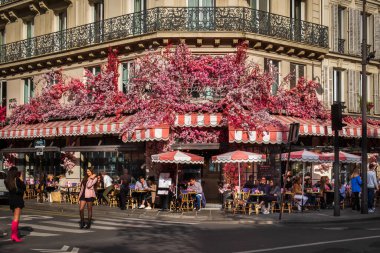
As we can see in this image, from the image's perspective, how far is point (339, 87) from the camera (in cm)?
3234

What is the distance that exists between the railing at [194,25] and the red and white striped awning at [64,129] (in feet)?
11.7

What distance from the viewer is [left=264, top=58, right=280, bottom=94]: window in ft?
92.4

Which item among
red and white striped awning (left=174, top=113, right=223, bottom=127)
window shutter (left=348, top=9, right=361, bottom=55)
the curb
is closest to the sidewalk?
the curb

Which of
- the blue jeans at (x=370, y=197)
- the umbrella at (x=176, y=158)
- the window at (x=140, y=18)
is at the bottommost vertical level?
the blue jeans at (x=370, y=197)

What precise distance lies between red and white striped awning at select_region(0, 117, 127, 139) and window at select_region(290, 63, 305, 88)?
7.43m

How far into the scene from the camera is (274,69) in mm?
28234

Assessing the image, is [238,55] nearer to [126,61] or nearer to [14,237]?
[126,61]

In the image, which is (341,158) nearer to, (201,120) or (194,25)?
(201,120)

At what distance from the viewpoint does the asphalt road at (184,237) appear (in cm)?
1382

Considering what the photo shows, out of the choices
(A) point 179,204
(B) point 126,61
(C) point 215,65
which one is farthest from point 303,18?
(A) point 179,204

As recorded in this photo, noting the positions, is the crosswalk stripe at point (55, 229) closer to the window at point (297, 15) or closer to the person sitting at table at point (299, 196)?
the person sitting at table at point (299, 196)

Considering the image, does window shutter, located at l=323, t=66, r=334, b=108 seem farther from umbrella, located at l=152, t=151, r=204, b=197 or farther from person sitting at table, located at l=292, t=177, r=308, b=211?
umbrella, located at l=152, t=151, r=204, b=197

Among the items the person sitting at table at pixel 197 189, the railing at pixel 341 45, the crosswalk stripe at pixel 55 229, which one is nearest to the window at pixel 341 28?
the railing at pixel 341 45

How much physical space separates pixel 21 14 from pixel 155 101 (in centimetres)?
1333
